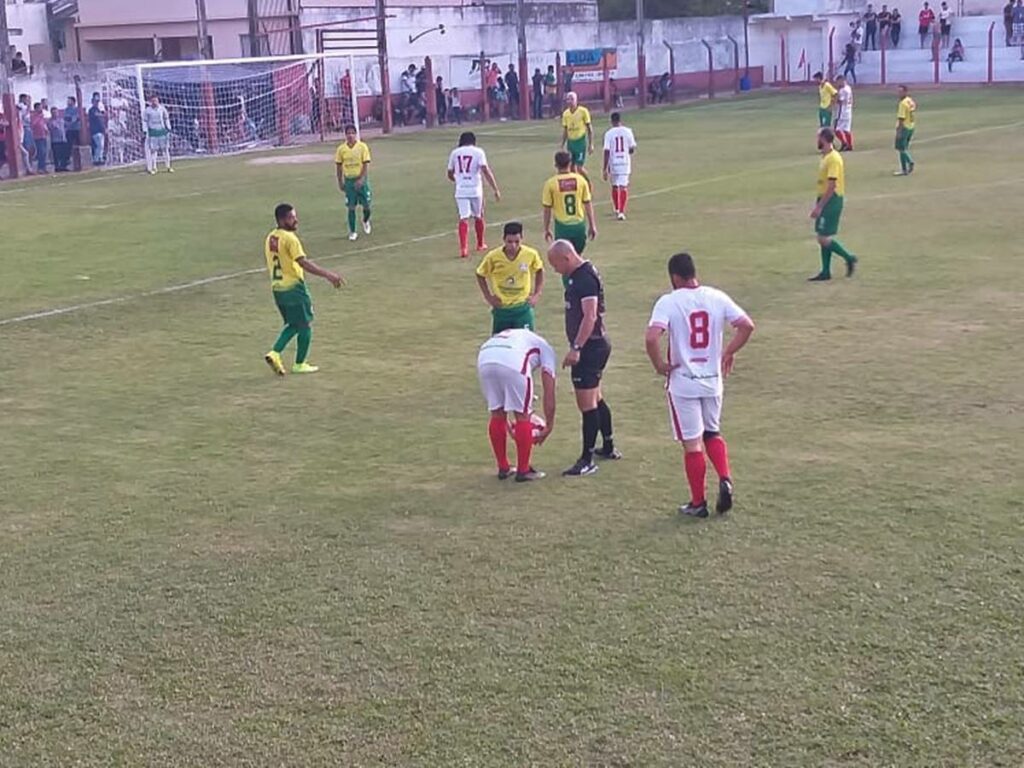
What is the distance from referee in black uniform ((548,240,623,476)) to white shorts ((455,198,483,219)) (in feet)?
35.3

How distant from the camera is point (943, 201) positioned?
24688 mm

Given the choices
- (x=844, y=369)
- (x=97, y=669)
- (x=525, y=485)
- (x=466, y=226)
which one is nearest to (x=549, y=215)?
(x=466, y=226)

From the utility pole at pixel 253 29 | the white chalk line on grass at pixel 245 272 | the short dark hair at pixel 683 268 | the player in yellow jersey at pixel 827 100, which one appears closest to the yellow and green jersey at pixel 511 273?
the short dark hair at pixel 683 268

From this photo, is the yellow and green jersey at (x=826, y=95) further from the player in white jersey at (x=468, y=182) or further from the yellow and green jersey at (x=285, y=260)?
the yellow and green jersey at (x=285, y=260)

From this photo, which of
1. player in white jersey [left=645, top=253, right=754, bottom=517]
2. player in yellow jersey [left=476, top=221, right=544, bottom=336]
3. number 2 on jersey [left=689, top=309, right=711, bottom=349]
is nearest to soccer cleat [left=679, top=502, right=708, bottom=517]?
player in white jersey [left=645, top=253, right=754, bottom=517]

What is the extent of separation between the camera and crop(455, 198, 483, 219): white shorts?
21.2 m

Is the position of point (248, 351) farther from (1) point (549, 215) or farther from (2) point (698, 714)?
(2) point (698, 714)

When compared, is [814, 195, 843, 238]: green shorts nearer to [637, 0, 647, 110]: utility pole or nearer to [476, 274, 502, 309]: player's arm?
Result: [476, 274, 502, 309]: player's arm

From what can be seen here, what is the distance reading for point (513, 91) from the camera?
53812mm

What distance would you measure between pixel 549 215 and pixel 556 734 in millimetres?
11700

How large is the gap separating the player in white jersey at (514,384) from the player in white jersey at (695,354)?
120cm

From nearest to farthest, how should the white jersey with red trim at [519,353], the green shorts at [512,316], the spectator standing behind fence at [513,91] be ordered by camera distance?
the white jersey with red trim at [519,353] → the green shorts at [512,316] → the spectator standing behind fence at [513,91]

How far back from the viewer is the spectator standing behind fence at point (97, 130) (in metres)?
40.2

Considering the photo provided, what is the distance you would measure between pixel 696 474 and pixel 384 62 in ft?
138
